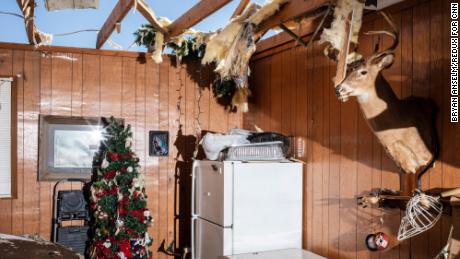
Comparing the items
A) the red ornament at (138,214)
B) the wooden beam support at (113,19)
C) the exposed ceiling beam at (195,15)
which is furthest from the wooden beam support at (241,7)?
the red ornament at (138,214)

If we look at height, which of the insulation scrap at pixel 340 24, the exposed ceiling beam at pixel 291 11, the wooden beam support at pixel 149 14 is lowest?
the insulation scrap at pixel 340 24

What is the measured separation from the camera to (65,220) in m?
4.19

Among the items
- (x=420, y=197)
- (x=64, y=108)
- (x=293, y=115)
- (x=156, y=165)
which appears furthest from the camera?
(x=156, y=165)

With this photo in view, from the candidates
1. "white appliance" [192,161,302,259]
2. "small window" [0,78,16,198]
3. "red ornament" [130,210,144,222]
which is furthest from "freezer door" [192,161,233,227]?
"small window" [0,78,16,198]

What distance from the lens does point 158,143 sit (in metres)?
4.59

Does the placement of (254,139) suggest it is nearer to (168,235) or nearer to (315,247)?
(315,247)

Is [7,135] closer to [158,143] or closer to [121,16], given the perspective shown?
[158,143]

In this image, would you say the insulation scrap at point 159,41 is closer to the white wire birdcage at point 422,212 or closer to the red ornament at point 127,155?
the red ornament at point 127,155

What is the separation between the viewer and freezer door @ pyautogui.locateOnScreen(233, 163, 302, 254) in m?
3.50

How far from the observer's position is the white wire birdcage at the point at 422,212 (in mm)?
2328

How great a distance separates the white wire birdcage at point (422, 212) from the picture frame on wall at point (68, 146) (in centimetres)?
314

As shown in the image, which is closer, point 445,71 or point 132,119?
point 445,71

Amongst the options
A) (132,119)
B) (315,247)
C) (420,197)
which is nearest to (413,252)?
(420,197)

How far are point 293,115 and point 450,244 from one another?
2.10m
